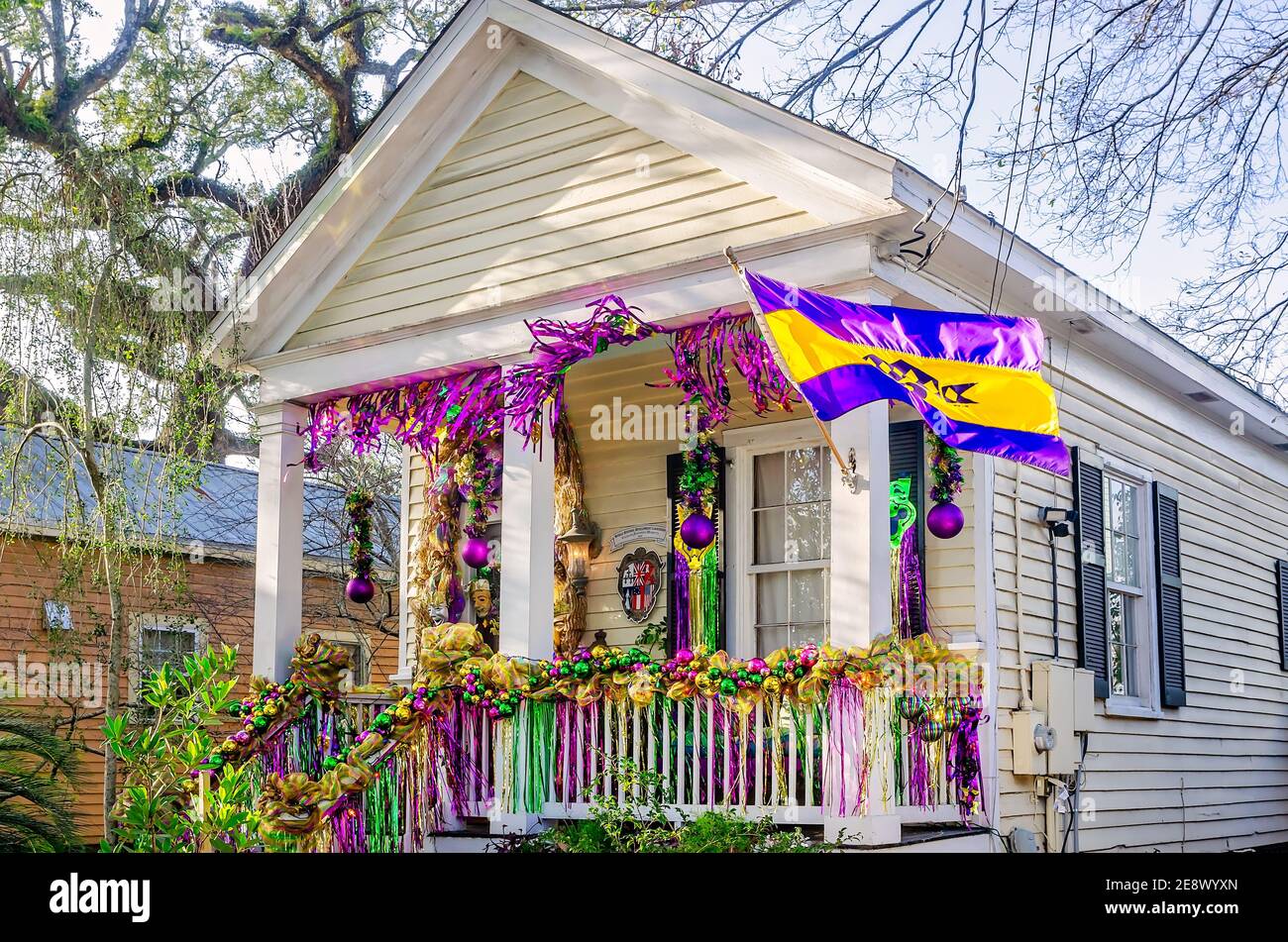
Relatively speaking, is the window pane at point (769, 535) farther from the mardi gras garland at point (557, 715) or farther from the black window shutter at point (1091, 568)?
the black window shutter at point (1091, 568)

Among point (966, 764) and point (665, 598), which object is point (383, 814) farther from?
point (966, 764)

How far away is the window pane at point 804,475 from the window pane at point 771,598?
1.78 ft

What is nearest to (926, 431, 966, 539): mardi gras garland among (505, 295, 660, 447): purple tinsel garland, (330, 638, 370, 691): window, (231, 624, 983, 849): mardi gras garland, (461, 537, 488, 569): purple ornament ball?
(231, 624, 983, 849): mardi gras garland

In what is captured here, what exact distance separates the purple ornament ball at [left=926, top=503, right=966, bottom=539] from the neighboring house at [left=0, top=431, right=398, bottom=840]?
238 inches

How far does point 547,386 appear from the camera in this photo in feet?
26.9

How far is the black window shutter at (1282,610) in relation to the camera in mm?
13164

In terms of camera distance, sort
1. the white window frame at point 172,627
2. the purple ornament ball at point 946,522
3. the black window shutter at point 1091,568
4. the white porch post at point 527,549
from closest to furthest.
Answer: the purple ornament ball at point 946,522, the white porch post at point 527,549, the black window shutter at point 1091,568, the white window frame at point 172,627

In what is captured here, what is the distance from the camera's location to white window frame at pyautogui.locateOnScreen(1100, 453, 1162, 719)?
32.2ft

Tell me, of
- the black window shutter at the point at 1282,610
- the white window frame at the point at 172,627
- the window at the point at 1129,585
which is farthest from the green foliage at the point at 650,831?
the black window shutter at the point at 1282,610

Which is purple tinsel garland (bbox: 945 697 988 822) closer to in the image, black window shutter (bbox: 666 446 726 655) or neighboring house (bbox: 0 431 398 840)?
black window shutter (bbox: 666 446 726 655)

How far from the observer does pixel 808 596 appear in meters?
9.07

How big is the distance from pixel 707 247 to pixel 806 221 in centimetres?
65

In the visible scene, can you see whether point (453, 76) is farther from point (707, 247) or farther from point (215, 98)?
point (215, 98)
